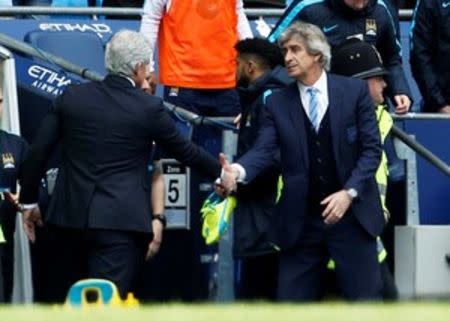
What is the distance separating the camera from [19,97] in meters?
9.62

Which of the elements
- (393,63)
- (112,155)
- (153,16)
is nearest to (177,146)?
(112,155)

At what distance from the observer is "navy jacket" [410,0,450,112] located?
34.9ft

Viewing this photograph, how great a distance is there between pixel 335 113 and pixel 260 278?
3.35 feet

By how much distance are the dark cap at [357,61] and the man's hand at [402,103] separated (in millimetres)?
717

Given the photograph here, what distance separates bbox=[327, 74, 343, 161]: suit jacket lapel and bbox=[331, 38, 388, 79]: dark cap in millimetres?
722

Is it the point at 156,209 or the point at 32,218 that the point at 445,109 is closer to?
the point at 156,209

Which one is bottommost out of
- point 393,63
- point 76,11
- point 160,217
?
point 160,217

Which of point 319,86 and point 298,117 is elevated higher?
point 319,86

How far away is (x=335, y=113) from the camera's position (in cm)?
790

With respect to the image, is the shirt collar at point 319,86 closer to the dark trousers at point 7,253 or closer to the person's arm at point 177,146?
the person's arm at point 177,146

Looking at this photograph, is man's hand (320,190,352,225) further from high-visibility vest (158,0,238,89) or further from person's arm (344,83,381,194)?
high-visibility vest (158,0,238,89)

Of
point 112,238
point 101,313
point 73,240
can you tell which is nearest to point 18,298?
point 73,240

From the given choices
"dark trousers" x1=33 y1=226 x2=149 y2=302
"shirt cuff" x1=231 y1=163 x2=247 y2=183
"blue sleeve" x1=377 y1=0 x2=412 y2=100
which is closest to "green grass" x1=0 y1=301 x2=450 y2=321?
"shirt cuff" x1=231 y1=163 x2=247 y2=183

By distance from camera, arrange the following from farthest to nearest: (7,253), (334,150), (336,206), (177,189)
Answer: (177,189) → (7,253) → (334,150) → (336,206)
